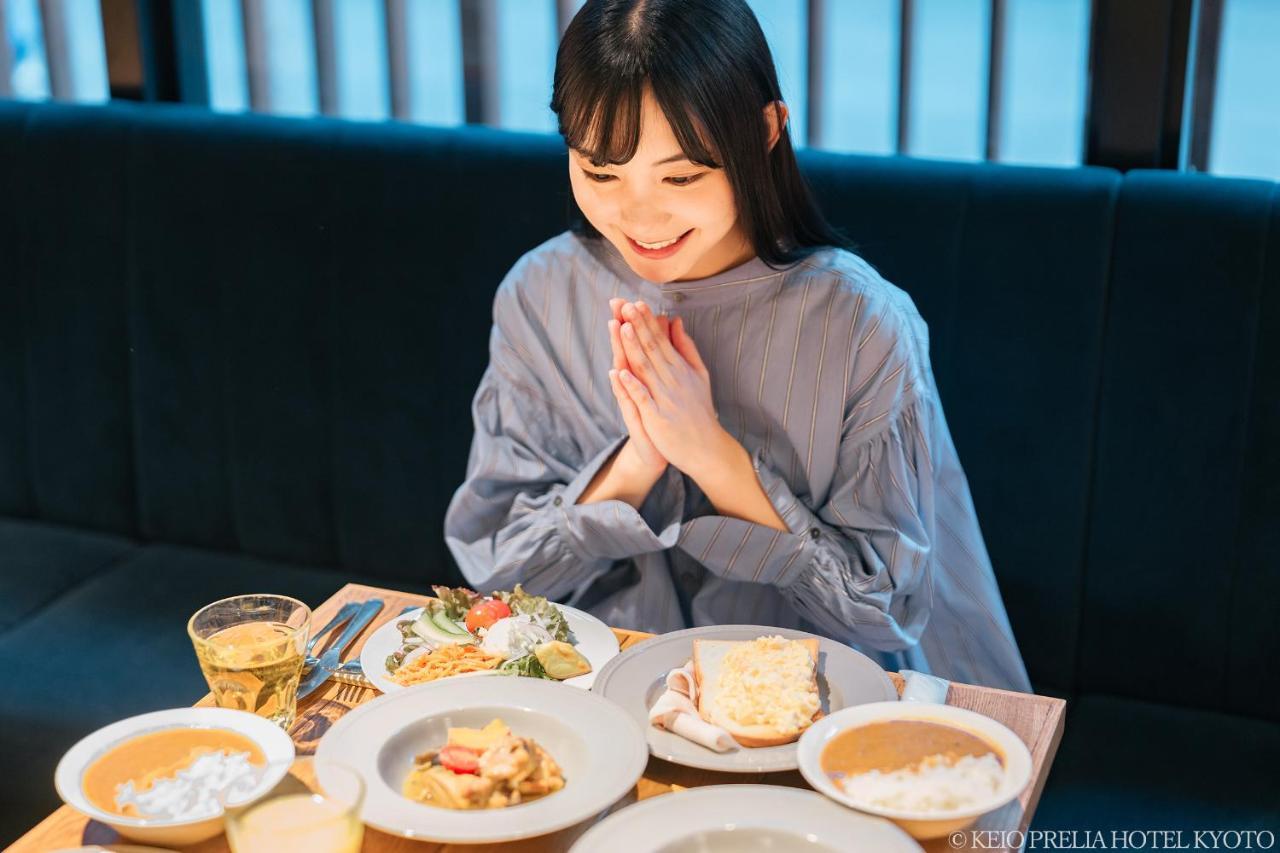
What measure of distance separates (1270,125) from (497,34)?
4.35 feet

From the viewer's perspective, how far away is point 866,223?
6.89ft

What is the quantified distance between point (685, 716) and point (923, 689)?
231 millimetres

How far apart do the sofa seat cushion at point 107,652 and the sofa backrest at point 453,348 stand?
0.32 ft

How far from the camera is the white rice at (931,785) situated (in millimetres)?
1066

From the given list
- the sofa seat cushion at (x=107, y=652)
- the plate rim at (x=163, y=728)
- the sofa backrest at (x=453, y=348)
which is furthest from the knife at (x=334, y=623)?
the sofa backrest at (x=453, y=348)

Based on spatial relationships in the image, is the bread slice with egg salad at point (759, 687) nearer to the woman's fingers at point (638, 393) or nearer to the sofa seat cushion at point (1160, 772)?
the woman's fingers at point (638, 393)

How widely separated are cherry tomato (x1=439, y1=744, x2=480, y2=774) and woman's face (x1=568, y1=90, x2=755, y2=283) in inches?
24.7

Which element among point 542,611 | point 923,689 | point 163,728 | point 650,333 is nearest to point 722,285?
point 650,333

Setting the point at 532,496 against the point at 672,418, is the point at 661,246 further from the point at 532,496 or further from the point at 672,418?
the point at 532,496

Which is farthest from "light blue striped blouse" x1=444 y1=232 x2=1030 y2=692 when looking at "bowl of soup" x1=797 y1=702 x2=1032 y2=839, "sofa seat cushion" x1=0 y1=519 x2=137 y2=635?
"sofa seat cushion" x1=0 y1=519 x2=137 y2=635

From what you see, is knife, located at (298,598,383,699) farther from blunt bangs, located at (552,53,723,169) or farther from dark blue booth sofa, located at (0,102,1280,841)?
dark blue booth sofa, located at (0,102,1280,841)

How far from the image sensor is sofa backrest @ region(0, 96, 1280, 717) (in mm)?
1973

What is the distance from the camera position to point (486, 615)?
1.39 meters

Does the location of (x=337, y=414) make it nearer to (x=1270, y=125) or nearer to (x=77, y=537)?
(x=77, y=537)
